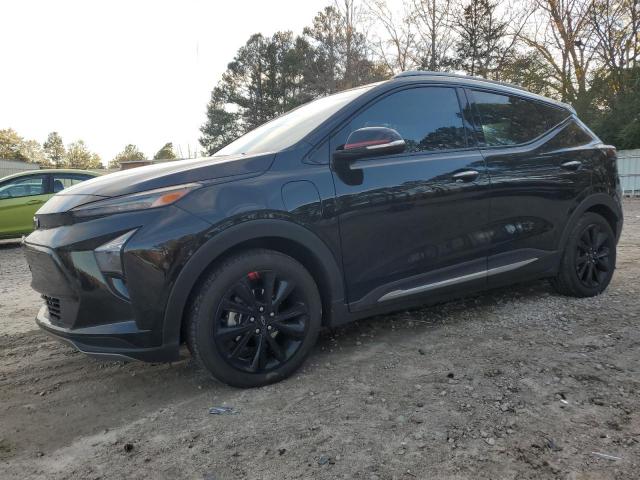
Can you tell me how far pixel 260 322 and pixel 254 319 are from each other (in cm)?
4

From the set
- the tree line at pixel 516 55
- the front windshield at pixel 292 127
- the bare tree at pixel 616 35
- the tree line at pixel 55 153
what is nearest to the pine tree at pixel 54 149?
the tree line at pixel 55 153

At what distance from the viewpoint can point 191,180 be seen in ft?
8.43

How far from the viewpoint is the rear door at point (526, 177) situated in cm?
352

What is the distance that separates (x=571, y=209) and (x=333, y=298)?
7.55ft

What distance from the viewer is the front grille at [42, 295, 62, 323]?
261 cm

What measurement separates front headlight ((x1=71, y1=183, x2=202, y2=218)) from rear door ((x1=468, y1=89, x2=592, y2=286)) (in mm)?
2204

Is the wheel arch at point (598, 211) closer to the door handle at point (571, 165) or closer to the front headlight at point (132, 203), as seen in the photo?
the door handle at point (571, 165)

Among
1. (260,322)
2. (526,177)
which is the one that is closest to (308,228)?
(260,322)

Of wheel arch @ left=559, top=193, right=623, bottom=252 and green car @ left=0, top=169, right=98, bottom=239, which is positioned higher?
green car @ left=0, top=169, right=98, bottom=239

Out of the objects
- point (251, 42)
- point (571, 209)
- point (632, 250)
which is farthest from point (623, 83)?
point (251, 42)

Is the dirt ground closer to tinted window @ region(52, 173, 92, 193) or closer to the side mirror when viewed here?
the side mirror

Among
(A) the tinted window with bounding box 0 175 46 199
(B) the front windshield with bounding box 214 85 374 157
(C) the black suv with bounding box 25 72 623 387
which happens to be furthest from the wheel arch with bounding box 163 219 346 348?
(A) the tinted window with bounding box 0 175 46 199

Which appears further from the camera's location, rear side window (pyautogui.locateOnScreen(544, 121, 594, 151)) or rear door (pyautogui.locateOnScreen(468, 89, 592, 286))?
rear side window (pyautogui.locateOnScreen(544, 121, 594, 151))

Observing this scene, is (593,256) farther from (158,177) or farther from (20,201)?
(20,201)
